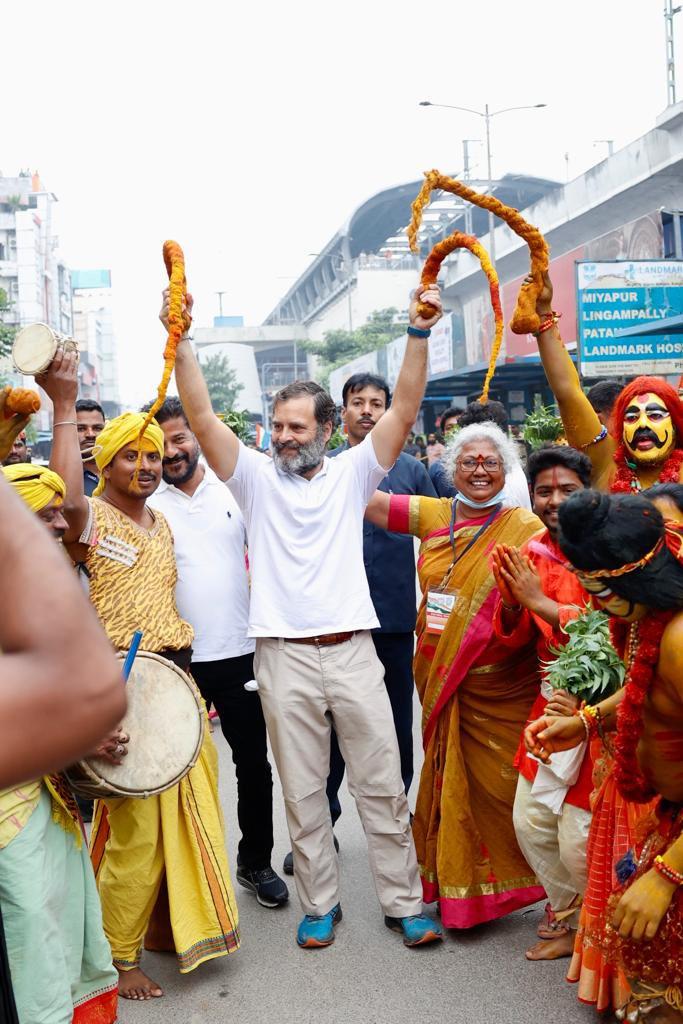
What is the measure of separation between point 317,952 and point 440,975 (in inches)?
20.1

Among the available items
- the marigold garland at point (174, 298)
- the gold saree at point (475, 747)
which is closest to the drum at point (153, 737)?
the marigold garland at point (174, 298)

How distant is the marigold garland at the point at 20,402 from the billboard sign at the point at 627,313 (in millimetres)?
10759

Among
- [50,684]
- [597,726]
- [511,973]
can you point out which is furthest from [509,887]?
[50,684]

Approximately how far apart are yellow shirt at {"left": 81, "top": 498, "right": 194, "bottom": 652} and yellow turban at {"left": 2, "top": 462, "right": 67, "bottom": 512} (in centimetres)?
43

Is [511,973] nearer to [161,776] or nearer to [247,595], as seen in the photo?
[161,776]

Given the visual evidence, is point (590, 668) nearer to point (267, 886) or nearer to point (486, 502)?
point (486, 502)

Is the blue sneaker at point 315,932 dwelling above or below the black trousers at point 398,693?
below

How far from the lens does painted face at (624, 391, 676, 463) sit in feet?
12.2

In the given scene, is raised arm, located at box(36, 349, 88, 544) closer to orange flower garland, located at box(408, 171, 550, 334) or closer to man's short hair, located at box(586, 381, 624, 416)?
orange flower garland, located at box(408, 171, 550, 334)

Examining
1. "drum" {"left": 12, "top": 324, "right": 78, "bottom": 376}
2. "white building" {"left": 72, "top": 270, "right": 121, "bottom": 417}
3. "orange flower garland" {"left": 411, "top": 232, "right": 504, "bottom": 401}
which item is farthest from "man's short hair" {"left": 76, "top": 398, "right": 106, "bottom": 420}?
"white building" {"left": 72, "top": 270, "right": 121, "bottom": 417}

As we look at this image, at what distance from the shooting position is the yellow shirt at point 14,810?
2959 millimetres

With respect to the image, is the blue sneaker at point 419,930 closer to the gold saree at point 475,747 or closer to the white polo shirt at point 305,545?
the gold saree at point 475,747

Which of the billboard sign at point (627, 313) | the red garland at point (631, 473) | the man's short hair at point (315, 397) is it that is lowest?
the red garland at point (631, 473)

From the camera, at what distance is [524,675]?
14.0 ft
